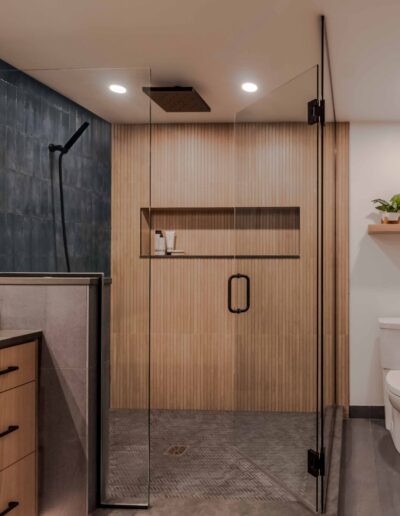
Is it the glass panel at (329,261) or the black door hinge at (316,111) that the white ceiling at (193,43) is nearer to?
the black door hinge at (316,111)

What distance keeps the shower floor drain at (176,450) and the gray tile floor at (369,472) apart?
3.15 ft

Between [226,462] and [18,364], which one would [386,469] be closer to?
[226,462]

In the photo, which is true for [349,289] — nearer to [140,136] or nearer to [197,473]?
[197,473]

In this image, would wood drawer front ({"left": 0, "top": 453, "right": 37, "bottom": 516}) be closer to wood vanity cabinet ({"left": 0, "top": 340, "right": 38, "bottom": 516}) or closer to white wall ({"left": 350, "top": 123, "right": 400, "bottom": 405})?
wood vanity cabinet ({"left": 0, "top": 340, "right": 38, "bottom": 516})

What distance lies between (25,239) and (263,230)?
1279 mm

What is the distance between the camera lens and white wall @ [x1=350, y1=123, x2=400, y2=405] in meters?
3.99

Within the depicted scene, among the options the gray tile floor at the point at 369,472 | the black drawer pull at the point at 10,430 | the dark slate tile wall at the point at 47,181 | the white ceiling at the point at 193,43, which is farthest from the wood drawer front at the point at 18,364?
the gray tile floor at the point at 369,472

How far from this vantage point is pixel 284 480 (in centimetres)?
266

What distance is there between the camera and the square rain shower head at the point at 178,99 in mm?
3314

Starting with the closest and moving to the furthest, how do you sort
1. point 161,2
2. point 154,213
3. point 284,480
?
point 161,2 < point 284,480 < point 154,213

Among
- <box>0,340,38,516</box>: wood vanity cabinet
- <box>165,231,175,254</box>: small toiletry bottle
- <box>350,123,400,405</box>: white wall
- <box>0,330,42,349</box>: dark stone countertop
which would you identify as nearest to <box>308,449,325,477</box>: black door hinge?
<box>0,340,38,516</box>: wood vanity cabinet

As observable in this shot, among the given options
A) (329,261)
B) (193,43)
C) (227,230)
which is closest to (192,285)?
(227,230)

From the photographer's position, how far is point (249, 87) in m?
3.39

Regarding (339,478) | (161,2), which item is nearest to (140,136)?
(161,2)
